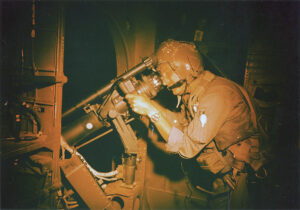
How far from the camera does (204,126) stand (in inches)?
66.4

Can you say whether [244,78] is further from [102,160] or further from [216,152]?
[102,160]

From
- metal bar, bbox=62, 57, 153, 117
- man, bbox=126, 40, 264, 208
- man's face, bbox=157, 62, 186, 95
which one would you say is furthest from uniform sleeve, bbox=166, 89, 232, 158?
metal bar, bbox=62, 57, 153, 117

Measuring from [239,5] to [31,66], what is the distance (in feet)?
10.6

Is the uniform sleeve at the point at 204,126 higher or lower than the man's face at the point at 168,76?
lower

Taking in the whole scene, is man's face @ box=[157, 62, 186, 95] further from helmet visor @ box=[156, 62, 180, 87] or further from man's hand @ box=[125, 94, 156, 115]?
man's hand @ box=[125, 94, 156, 115]

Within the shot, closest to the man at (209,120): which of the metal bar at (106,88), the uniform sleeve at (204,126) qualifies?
the uniform sleeve at (204,126)

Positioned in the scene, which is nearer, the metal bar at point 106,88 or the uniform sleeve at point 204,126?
the uniform sleeve at point 204,126

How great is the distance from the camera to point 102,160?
175 inches

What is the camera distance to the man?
1.73 meters

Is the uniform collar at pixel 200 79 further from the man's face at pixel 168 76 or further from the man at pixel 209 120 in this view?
the man's face at pixel 168 76

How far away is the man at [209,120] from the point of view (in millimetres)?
1732

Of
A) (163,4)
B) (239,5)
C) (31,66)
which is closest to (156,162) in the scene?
(31,66)

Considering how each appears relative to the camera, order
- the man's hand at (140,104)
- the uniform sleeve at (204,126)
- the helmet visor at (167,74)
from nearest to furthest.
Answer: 1. the uniform sleeve at (204,126)
2. the man's hand at (140,104)
3. the helmet visor at (167,74)

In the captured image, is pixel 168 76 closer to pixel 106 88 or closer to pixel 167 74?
pixel 167 74
